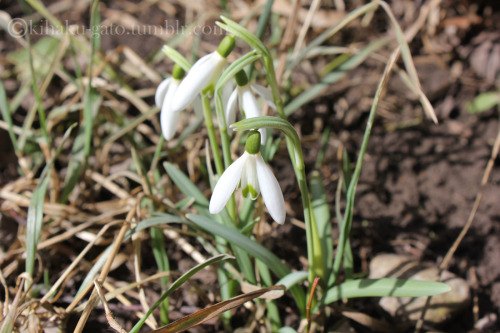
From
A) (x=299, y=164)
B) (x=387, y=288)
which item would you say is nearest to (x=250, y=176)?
(x=299, y=164)

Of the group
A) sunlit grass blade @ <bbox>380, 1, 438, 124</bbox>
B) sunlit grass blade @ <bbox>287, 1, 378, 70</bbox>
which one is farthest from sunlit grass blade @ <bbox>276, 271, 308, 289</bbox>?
sunlit grass blade @ <bbox>287, 1, 378, 70</bbox>

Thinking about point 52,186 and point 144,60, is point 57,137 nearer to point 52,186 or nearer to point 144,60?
point 52,186

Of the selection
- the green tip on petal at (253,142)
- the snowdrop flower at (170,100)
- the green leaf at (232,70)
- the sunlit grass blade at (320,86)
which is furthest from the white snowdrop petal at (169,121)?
the sunlit grass blade at (320,86)

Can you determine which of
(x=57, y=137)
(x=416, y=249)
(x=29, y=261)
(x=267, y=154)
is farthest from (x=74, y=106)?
(x=416, y=249)

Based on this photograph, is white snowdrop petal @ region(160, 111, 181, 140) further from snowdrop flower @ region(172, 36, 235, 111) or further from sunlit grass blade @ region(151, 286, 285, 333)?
sunlit grass blade @ region(151, 286, 285, 333)

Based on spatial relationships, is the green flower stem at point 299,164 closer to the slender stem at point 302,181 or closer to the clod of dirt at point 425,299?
the slender stem at point 302,181

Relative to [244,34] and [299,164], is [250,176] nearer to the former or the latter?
[299,164]
